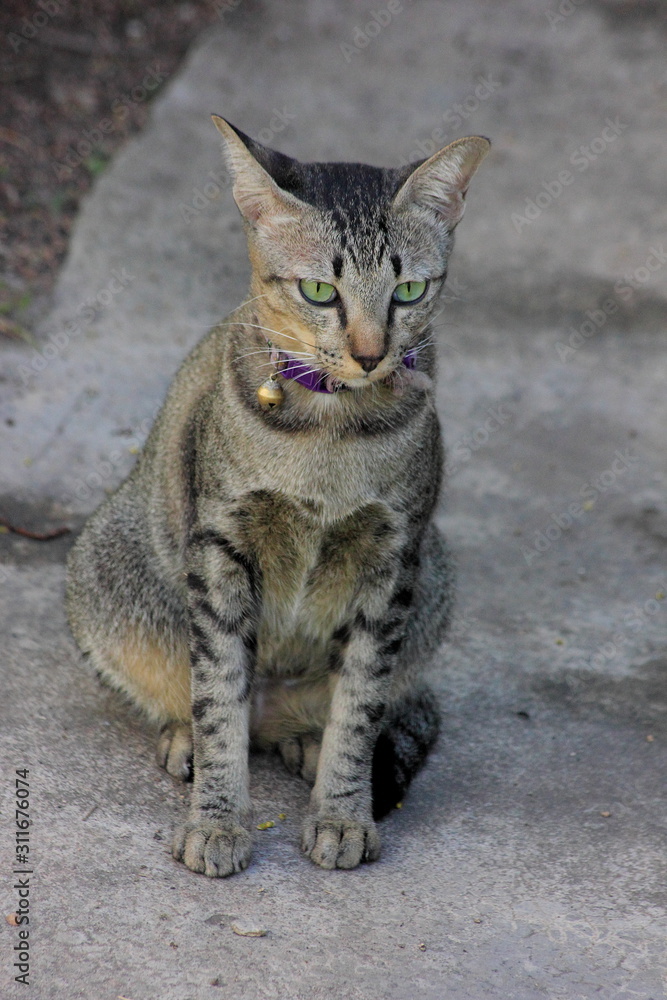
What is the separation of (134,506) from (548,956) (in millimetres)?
2053

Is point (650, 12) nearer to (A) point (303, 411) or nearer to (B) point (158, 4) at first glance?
(B) point (158, 4)

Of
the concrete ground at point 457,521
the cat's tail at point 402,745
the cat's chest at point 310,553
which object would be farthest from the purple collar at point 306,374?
the cat's tail at point 402,745

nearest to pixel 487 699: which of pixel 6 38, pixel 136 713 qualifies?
pixel 136 713

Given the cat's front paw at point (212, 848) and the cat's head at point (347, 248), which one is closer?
the cat's head at point (347, 248)
